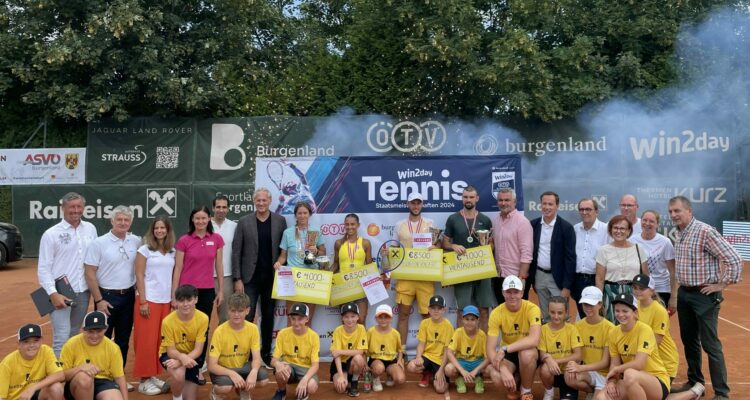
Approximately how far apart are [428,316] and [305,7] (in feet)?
61.0

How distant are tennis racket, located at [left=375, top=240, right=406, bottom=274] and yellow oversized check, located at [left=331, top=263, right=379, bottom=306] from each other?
27 centimetres

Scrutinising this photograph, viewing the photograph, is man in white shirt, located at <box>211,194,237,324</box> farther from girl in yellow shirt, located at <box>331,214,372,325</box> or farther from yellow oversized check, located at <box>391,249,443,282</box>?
yellow oversized check, located at <box>391,249,443,282</box>

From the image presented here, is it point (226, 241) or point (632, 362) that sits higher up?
point (226, 241)

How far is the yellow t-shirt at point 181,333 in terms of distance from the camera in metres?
5.95

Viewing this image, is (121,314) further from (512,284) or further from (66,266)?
(512,284)

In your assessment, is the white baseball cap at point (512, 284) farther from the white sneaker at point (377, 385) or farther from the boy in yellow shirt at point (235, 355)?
the boy in yellow shirt at point (235, 355)

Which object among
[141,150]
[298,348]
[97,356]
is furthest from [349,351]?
[141,150]

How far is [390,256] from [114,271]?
2959 mm

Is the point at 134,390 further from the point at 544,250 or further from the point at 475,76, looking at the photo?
the point at 475,76

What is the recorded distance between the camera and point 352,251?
7.14 meters

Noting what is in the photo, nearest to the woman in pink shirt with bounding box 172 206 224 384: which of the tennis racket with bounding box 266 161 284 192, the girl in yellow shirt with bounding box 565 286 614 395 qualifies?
the tennis racket with bounding box 266 161 284 192

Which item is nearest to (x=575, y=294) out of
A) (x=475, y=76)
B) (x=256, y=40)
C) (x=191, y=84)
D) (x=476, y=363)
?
(x=476, y=363)

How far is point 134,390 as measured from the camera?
6359 millimetres

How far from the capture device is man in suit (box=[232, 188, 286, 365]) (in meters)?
6.93
